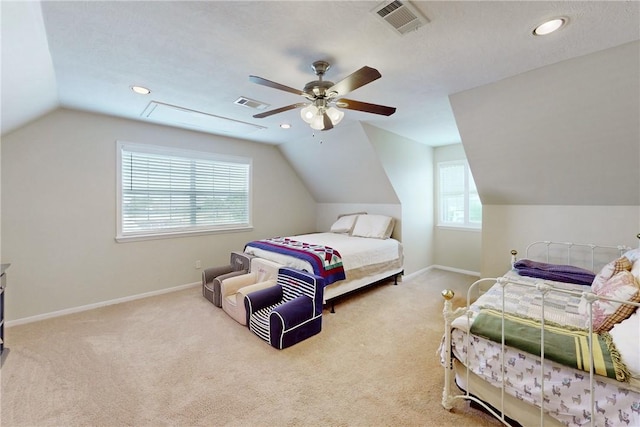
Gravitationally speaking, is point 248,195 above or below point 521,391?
above

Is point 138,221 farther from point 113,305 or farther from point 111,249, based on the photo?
point 113,305

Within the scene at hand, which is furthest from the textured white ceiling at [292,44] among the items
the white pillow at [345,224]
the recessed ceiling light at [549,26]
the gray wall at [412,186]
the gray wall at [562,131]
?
the white pillow at [345,224]

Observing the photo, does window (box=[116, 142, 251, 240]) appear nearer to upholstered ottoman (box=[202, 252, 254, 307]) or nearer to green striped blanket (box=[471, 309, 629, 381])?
upholstered ottoman (box=[202, 252, 254, 307])

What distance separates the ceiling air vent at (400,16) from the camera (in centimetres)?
150

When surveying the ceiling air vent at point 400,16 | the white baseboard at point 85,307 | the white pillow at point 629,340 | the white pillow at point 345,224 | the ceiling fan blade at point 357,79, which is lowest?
the white baseboard at point 85,307

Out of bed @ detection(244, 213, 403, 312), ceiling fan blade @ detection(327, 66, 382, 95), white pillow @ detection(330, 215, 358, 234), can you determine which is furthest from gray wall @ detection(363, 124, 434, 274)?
ceiling fan blade @ detection(327, 66, 382, 95)

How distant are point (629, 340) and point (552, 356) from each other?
1.06 feet

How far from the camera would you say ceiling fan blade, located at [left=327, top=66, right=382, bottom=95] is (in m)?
1.63

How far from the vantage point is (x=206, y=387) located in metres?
1.95

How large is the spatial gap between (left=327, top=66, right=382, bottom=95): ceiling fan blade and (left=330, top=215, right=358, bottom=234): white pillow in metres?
3.04

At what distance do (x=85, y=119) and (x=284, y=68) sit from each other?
2788mm

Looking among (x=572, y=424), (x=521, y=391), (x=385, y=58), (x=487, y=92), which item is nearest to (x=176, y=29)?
(x=385, y=58)

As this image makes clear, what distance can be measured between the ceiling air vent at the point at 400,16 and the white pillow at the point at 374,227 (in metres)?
3.01

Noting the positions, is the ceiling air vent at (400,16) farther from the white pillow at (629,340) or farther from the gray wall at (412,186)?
the gray wall at (412,186)
